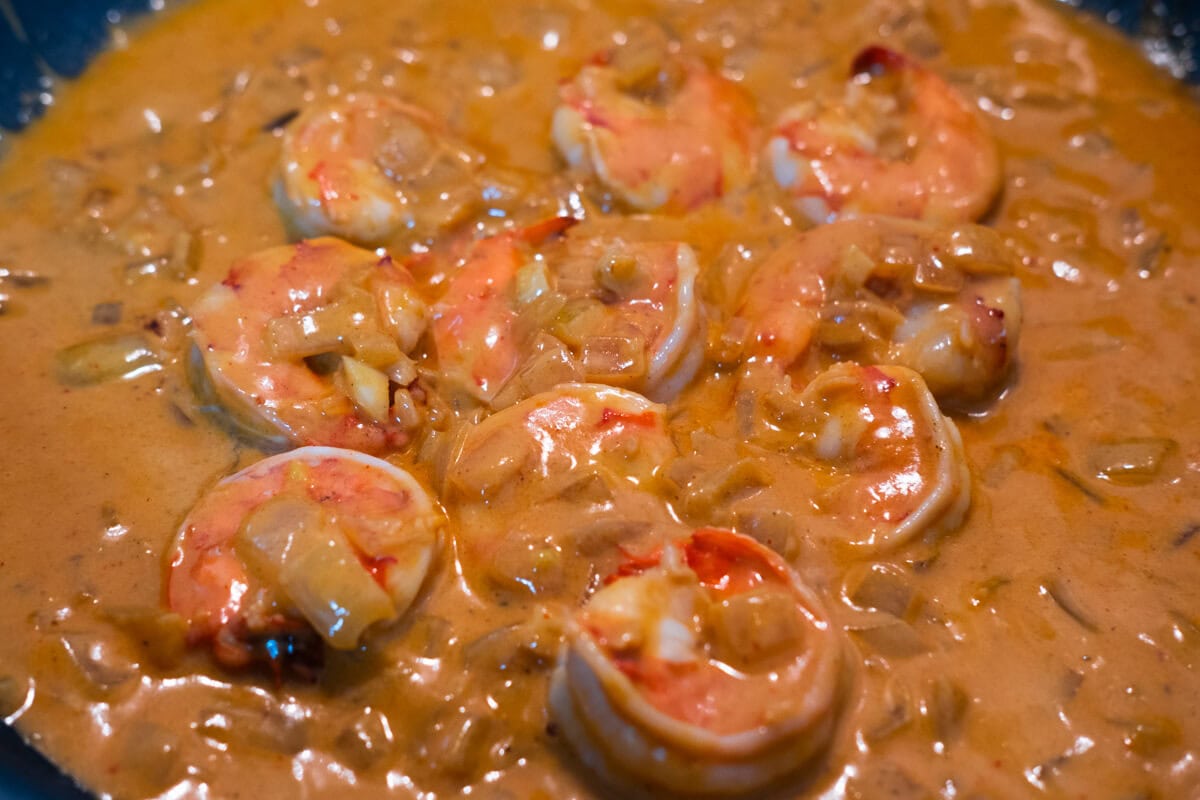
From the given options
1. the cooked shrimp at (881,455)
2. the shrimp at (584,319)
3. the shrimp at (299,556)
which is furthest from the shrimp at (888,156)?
the shrimp at (299,556)

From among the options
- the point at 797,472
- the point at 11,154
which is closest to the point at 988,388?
the point at 797,472

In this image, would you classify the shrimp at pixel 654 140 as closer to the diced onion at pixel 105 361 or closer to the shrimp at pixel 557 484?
the shrimp at pixel 557 484

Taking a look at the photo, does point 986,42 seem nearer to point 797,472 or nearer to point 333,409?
point 797,472

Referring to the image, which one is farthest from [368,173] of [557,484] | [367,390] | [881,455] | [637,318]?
[881,455]

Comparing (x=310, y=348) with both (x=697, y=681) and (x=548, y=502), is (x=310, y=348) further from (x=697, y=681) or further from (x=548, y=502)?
(x=697, y=681)

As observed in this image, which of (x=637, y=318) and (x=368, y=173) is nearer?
(x=637, y=318)

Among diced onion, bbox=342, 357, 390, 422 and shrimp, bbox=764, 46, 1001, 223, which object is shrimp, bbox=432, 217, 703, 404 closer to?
diced onion, bbox=342, 357, 390, 422
